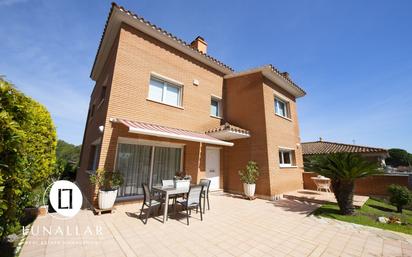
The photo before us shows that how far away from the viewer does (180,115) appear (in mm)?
16000

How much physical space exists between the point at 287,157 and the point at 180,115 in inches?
556

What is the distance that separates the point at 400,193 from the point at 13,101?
23.3m

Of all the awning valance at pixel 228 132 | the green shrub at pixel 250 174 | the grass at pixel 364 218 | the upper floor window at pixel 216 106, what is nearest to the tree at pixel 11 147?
the awning valance at pixel 228 132

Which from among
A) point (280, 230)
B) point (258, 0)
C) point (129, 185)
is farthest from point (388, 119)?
point (129, 185)

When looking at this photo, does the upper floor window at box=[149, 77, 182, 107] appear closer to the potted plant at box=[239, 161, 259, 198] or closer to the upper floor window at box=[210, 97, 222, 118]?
the upper floor window at box=[210, 97, 222, 118]

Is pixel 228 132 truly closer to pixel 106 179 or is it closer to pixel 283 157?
pixel 283 157

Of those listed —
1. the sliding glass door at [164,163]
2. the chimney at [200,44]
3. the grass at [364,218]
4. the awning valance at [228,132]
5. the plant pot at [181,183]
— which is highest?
the chimney at [200,44]

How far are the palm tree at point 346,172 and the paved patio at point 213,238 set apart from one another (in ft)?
8.48

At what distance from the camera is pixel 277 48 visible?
1844 centimetres

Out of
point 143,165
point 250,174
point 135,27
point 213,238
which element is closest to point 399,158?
point 250,174

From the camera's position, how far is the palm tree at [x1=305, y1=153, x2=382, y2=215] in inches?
465

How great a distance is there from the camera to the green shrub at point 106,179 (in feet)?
34.8

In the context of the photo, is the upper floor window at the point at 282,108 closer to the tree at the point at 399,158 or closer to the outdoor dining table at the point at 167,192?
the outdoor dining table at the point at 167,192

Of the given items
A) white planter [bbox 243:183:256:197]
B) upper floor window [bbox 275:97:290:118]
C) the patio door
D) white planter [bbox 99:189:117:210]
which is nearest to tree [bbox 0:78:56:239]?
white planter [bbox 99:189:117:210]
